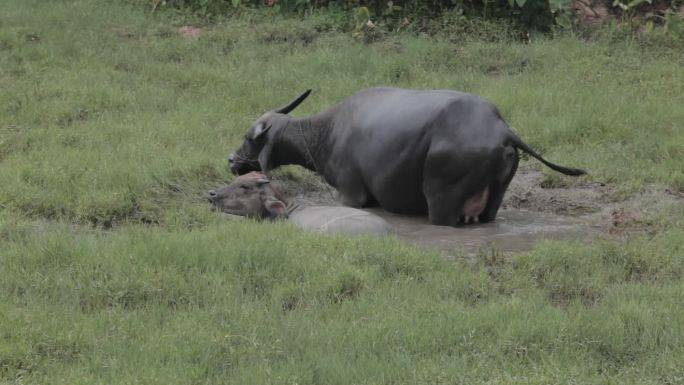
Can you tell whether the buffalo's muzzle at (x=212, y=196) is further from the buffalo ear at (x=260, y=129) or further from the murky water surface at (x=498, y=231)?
the murky water surface at (x=498, y=231)

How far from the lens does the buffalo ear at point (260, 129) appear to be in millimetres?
9719

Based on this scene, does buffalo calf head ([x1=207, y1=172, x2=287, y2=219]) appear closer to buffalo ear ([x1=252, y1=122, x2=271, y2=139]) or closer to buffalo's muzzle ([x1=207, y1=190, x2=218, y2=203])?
buffalo's muzzle ([x1=207, y1=190, x2=218, y2=203])

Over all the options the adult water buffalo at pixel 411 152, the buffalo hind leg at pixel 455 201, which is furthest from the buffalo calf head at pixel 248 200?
the buffalo hind leg at pixel 455 201

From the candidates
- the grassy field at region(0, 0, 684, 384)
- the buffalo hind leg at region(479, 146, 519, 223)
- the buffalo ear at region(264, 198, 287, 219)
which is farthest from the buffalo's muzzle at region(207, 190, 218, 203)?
the buffalo hind leg at region(479, 146, 519, 223)

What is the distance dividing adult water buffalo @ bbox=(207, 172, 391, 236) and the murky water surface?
1.19ft

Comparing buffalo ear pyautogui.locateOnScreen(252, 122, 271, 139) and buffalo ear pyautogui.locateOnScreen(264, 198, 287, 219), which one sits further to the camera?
buffalo ear pyautogui.locateOnScreen(252, 122, 271, 139)

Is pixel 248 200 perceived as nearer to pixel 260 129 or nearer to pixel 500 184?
pixel 260 129

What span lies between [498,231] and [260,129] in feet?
8.04

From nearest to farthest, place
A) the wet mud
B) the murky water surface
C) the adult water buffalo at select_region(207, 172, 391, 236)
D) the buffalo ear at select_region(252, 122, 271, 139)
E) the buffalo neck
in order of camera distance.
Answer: the murky water surface
the wet mud
the adult water buffalo at select_region(207, 172, 391, 236)
the buffalo neck
the buffalo ear at select_region(252, 122, 271, 139)

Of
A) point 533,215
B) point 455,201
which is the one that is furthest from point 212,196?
point 533,215

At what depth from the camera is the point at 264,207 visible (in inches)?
347

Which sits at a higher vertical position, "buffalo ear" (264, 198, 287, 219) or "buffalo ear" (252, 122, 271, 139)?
"buffalo ear" (252, 122, 271, 139)

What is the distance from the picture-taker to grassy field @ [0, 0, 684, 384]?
561 centimetres

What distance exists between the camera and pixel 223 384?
17.5ft
